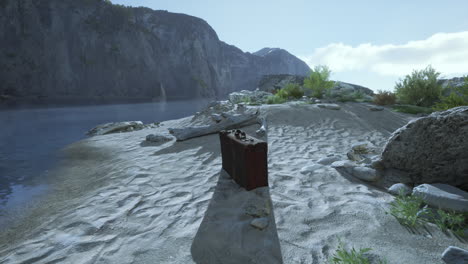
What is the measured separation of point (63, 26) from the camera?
43.9 m

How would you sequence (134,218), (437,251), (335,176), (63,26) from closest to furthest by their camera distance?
(437,251)
(134,218)
(335,176)
(63,26)

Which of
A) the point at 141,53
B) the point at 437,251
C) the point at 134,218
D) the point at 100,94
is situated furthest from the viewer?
the point at 141,53

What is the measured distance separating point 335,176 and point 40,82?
5129cm

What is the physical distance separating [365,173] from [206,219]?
241 cm

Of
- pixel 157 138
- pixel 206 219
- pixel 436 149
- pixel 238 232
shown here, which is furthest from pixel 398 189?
pixel 157 138

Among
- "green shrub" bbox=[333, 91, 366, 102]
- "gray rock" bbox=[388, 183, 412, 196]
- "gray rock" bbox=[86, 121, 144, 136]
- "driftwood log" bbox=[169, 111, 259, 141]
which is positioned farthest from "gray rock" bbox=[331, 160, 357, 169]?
"gray rock" bbox=[86, 121, 144, 136]

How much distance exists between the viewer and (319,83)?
11750 millimetres

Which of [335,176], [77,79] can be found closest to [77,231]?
[335,176]

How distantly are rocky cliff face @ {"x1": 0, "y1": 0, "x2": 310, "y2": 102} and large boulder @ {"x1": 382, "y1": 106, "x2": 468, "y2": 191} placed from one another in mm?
49578

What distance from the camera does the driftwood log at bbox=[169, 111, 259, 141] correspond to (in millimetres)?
6750

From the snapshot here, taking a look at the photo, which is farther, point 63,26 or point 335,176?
point 63,26

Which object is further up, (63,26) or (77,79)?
(63,26)

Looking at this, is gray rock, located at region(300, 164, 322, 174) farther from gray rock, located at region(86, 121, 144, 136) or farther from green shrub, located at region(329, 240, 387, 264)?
gray rock, located at region(86, 121, 144, 136)

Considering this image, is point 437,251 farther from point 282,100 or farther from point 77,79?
point 77,79
